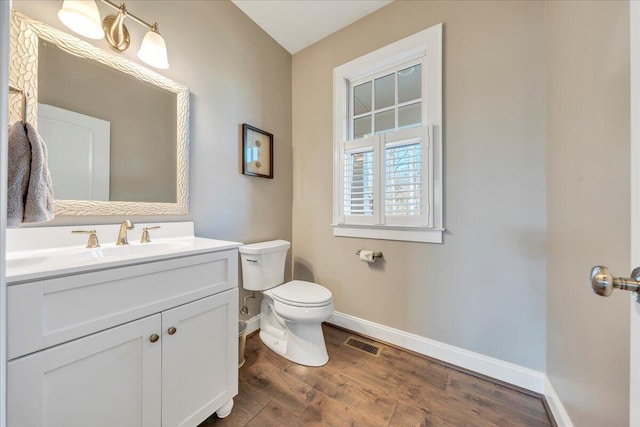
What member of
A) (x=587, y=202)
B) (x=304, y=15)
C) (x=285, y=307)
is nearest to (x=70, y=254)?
(x=285, y=307)

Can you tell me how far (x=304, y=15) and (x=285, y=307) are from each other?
2.21 m

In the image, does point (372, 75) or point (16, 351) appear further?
point (372, 75)

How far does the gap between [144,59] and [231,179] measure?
0.81 metres

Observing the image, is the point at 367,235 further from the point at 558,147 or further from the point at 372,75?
the point at 372,75

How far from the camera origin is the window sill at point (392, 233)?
1.61 metres

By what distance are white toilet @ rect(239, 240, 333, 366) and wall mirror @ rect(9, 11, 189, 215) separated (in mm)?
631

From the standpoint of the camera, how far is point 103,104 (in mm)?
1185

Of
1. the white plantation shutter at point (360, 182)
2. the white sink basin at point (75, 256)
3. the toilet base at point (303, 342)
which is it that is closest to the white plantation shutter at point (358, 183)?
the white plantation shutter at point (360, 182)

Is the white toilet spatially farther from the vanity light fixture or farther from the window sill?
the vanity light fixture

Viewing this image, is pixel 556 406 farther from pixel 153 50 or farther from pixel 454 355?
pixel 153 50

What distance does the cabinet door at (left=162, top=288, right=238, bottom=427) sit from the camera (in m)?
0.94

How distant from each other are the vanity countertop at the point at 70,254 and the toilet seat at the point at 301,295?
0.61m

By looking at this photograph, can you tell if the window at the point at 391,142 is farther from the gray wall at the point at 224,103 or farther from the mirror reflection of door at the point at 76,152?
the mirror reflection of door at the point at 76,152
